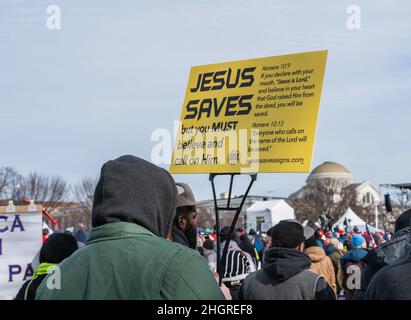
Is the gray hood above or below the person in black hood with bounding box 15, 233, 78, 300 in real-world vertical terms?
above

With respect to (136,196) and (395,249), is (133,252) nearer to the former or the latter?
(136,196)

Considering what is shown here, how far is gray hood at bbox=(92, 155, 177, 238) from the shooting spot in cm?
210

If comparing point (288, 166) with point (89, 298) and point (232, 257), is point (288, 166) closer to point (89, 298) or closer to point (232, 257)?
point (232, 257)

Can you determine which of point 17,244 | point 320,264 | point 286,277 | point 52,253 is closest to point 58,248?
point 52,253

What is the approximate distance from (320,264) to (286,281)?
3.09 metres

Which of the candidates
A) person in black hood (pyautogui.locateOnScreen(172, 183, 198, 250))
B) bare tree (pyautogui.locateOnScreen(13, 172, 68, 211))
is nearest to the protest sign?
person in black hood (pyautogui.locateOnScreen(172, 183, 198, 250))

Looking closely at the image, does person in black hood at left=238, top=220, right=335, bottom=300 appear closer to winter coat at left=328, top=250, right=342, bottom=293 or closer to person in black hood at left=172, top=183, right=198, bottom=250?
person in black hood at left=172, top=183, right=198, bottom=250

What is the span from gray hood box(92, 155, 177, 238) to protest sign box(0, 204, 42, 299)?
4.46 m

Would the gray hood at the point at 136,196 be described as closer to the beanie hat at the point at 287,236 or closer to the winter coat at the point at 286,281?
the winter coat at the point at 286,281
